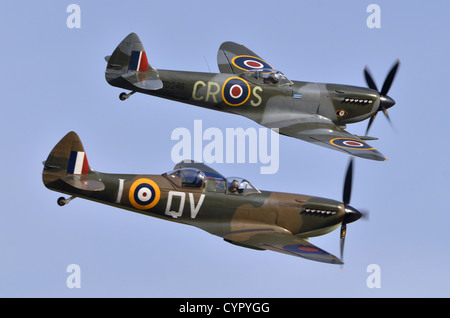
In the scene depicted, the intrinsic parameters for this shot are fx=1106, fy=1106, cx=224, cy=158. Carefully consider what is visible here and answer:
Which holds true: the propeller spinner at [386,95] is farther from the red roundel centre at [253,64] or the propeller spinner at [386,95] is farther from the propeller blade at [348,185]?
the propeller blade at [348,185]

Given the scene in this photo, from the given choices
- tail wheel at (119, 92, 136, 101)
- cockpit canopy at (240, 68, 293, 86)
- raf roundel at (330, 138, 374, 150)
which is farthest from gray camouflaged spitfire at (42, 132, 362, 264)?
cockpit canopy at (240, 68, 293, 86)

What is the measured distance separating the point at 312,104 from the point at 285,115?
98 cm

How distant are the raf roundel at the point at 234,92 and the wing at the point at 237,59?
175cm

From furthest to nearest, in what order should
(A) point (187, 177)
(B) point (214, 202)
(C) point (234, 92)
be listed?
(C) point (234, 92) → (B) point (214, 202) → (A) point (187, 177)

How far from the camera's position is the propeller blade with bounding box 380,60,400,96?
102 feet

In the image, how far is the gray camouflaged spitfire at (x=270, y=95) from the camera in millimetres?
28906

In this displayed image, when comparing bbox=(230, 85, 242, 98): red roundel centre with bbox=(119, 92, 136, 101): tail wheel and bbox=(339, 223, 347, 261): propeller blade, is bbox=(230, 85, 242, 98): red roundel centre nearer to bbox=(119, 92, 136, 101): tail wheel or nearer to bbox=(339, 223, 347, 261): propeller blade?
bbox=(119, 92, 136, 101): tail wheel

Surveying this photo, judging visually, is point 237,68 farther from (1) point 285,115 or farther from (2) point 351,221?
(2) point 351,221

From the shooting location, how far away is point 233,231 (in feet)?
86.2

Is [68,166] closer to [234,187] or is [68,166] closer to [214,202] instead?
[214,202]

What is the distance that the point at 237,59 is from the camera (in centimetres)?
3284

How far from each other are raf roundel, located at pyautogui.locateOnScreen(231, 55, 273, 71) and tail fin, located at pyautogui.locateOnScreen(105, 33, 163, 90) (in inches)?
144

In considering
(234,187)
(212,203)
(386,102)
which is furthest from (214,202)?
(386,102)

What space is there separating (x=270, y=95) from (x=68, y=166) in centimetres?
703
